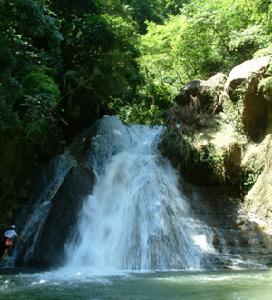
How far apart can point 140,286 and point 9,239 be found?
5.85m

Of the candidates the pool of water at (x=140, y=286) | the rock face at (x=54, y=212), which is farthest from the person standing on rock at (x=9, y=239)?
the pool of water at (x=140, y=286)

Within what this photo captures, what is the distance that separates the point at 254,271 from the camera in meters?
10.3

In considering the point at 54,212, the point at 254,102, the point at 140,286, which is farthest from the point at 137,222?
the point at 254,102

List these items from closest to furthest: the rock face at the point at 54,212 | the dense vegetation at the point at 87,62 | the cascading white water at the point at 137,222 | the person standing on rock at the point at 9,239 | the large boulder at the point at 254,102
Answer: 1. the cascading white water at the point at 137,222
2. the dense vegetation at the point at 87,62
3. the rock face at the point at 54,212
4. the person standing on rock at the point at 9,239
5. the large boulder at the point at 254,102

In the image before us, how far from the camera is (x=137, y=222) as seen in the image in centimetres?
1265

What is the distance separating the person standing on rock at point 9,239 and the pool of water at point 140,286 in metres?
2.60

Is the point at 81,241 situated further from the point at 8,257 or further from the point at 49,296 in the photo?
the point at 49,296

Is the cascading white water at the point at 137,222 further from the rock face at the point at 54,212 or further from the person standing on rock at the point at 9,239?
the person standing on rock at the point at 9,239

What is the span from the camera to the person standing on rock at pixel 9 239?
42.6 ft

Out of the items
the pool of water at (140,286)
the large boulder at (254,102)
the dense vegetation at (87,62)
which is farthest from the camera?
the large boulder at (254,102)

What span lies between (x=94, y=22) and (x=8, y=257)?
8.78 m

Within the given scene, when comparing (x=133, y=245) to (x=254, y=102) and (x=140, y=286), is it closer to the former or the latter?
(x=140, y=286)

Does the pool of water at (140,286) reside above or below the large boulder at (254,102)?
below

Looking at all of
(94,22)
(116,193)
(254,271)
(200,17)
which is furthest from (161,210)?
(200,17)
